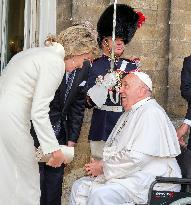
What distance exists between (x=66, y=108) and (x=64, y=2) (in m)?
1.92

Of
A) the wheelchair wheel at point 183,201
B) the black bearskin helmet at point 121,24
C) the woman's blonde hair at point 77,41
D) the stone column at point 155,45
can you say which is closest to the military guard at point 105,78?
the black bearskin helmet at point 121,24

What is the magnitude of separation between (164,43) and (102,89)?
6.11 ft

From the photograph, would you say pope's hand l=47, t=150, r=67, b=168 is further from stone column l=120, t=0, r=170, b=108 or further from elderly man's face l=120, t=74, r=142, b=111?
stone column l=120, t=0, r=170, b=108

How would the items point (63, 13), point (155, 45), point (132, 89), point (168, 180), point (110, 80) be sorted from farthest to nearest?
point (155, 45) < point (63, 13) < point (110, 80) < point (132, 89) < point (168, 180)

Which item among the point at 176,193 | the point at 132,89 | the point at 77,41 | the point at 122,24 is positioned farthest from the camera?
the point at 122,24

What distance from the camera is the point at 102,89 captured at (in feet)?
17.2

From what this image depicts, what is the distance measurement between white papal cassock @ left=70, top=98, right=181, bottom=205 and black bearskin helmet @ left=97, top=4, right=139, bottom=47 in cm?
115

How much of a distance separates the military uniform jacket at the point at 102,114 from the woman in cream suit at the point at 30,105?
0.98 m

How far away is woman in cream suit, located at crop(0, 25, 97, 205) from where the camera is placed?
164 inches

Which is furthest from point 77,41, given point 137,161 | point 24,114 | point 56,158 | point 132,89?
point 137,161

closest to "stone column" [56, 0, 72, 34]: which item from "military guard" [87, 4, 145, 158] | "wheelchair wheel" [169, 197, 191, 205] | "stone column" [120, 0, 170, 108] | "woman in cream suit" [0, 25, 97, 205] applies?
"stone column" [120, 0, 170, 108]

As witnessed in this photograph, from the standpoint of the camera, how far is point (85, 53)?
443cm

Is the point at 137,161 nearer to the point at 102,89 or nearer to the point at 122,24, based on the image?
the point at 102,89

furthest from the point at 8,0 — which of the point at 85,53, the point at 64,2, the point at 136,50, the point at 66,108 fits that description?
the point at 85,53
